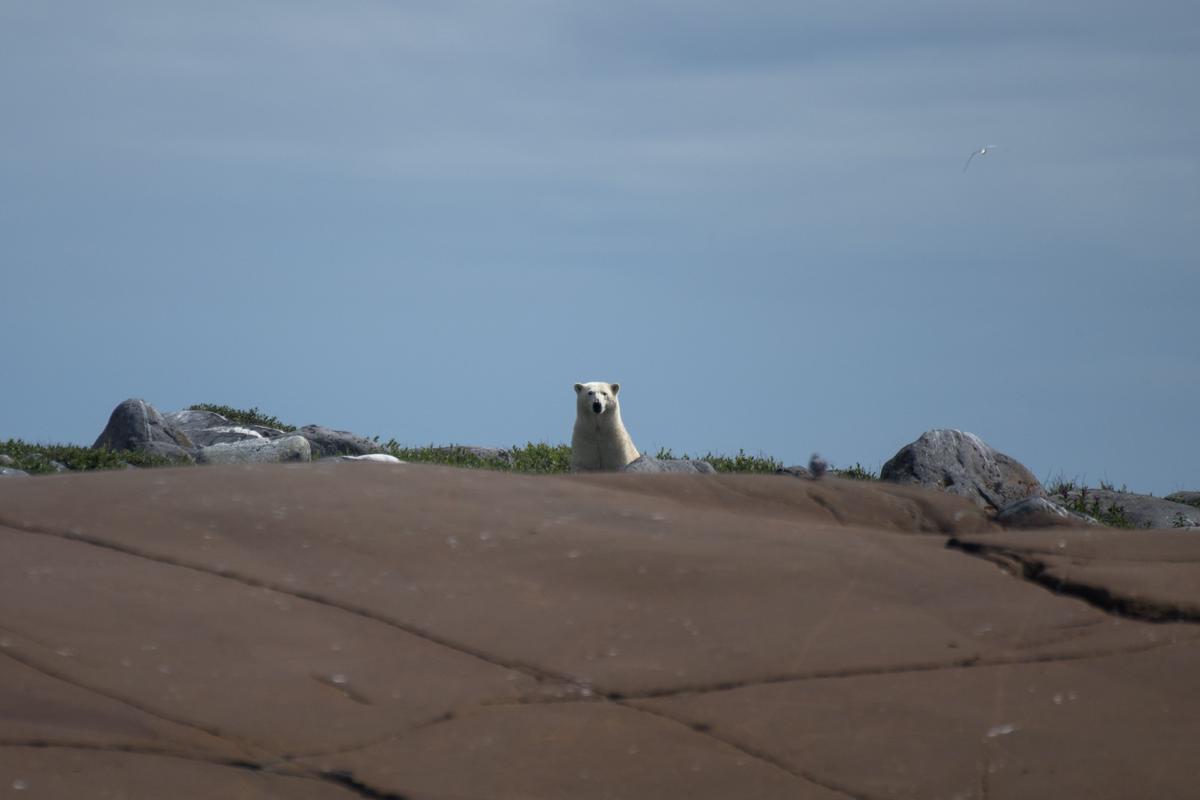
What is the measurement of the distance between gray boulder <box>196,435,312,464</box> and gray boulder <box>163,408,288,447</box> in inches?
133

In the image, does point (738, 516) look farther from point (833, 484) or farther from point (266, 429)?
point (266, 429)

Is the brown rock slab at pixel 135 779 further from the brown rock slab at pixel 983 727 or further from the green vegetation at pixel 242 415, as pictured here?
the green vegetation at pixel 242 415

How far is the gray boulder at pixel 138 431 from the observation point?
58.3 ft

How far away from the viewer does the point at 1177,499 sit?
745 inches

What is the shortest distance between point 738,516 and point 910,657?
4.53ft

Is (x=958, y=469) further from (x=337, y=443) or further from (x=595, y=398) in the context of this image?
(x=337, y=443)

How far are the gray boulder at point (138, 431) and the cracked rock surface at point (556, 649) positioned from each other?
13140 millimetres

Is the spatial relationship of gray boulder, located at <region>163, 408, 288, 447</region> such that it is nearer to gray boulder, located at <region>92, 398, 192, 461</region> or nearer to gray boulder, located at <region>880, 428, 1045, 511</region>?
gray boulder, located at <region>92, 398, 192, 461</region>

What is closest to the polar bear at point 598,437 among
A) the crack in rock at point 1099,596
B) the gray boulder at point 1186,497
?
the gray boulder at point 1186,497

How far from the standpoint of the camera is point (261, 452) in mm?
15883

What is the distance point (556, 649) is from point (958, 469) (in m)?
12.5

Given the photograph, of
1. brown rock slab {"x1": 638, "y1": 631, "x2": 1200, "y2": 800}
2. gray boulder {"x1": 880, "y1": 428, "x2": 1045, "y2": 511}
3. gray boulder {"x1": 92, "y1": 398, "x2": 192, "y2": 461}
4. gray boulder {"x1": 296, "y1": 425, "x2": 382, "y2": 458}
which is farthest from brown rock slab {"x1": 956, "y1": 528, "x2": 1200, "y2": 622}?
gray boulder {"x1": 296, "y1": 425, "x2": 382, "y2": 458}

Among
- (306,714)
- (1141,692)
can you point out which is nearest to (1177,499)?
(1141,692)

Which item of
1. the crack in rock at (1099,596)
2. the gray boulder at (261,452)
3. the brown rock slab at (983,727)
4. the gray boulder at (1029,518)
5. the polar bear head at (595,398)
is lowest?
the brown rock slab at (983,727)
